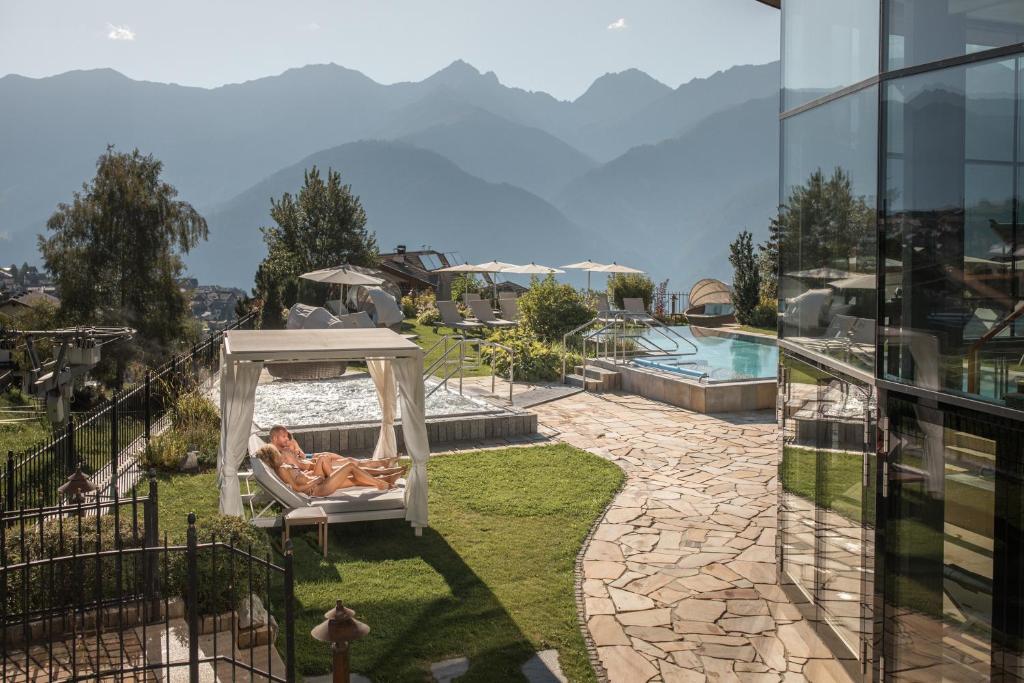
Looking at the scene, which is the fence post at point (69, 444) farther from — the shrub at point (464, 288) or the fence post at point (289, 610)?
the shrub at point (464, 288)

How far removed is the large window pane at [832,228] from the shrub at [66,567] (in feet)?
15.3

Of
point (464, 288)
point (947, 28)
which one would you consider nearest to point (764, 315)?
point (464, 288)

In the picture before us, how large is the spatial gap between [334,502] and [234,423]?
1.18 metres

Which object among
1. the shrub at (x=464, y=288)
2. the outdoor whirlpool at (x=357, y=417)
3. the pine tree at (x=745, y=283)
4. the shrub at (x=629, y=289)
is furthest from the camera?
the shrub at (x=464, y=288)

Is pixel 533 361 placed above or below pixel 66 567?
above

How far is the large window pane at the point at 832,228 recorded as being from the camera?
493 centimetres

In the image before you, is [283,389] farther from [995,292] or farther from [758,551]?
[995,292]

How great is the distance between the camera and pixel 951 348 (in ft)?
13.8

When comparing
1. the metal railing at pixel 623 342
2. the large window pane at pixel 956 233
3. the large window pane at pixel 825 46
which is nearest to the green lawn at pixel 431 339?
the metal railing at pixel 623 342

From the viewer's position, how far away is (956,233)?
4156mm

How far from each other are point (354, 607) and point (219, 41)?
382ft

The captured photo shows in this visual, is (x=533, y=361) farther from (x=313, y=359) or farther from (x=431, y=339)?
(x=313, y=359)

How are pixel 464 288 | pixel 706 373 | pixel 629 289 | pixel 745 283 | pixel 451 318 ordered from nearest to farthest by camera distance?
1. pixel 706 373
2. pixel 451 318
3. pixel 745 283
4. pixel 629 289
5. pixel 464 288

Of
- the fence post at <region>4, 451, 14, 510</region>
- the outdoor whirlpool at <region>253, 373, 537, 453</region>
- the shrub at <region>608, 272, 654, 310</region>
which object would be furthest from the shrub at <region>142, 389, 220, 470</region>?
the shrub at <region>608, 272, 654, 310</region>
